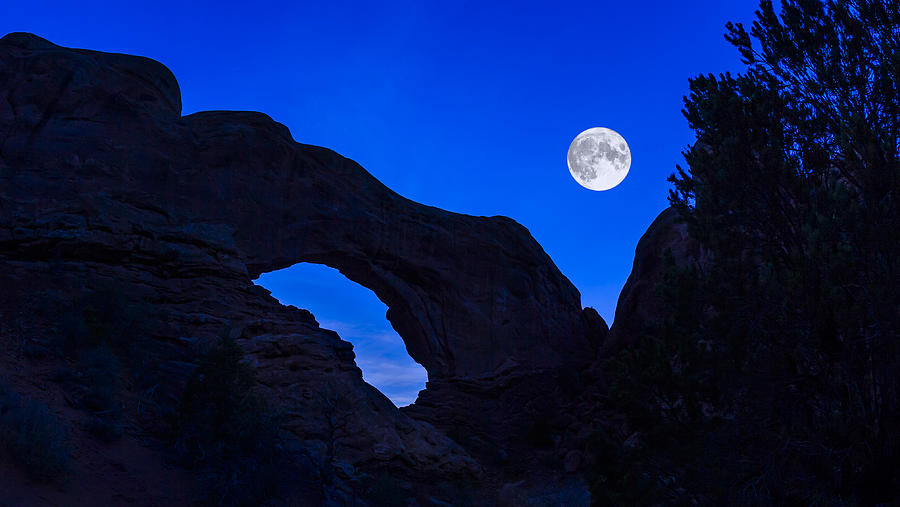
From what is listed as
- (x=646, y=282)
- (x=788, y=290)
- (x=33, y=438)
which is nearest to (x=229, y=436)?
(x=33, y=438)

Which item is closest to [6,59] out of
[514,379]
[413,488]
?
[413,488]

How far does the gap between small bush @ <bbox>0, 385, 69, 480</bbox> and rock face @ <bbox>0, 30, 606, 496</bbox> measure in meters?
6.03

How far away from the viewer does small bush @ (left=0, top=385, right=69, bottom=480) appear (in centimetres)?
912

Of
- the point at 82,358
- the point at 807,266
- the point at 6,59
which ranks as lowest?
the point at 82,358

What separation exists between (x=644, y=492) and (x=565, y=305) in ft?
68.0

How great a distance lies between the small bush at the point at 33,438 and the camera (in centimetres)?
912

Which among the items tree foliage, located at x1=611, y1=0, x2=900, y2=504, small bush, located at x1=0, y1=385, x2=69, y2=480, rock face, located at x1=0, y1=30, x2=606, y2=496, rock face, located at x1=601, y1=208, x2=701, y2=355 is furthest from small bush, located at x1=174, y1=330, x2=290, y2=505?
rock face, located at x1=601, y1=208, x2=701, y2=355

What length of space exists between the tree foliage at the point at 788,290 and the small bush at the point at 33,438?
9115mm

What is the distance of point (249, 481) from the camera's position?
12172 millimetres

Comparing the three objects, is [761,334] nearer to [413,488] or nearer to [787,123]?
[787,123]

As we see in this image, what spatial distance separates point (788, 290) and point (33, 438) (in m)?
11.1

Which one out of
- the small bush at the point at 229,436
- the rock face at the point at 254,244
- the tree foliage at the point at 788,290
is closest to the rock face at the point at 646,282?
the rock face at the point at 254,244

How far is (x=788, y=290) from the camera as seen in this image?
Result: 909cm

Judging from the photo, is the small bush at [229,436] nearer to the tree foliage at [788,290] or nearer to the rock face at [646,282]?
the tree foliage at [788,290]
